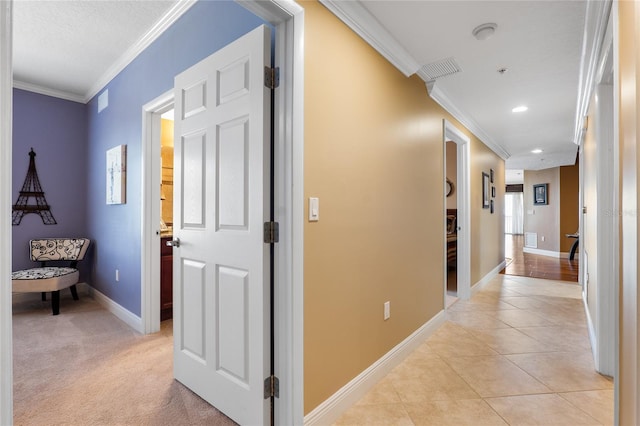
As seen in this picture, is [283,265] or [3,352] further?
[283,265]

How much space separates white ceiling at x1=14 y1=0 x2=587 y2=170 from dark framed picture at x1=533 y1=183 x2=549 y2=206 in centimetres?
534

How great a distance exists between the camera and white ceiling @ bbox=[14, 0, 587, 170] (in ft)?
6.48

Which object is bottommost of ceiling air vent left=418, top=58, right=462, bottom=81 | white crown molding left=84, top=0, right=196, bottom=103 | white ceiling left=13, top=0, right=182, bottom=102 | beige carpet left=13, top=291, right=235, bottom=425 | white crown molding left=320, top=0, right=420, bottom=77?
beige carpet left=13, top=291, right=235, bottom=425

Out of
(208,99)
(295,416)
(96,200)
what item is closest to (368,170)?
(208,99)

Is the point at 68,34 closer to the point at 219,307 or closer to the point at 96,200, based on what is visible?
the point at 96,200

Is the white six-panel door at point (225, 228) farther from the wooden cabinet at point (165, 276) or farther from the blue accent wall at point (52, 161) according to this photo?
the blue accent wall at point (52, 161)

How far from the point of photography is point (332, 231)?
1.76 meters

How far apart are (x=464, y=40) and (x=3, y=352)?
9.19 ft

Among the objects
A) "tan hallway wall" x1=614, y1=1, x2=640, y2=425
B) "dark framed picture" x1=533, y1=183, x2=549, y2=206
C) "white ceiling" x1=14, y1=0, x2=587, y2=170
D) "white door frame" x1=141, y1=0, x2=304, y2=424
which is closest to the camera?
"tan hallway wall" x1=614, y1=1, x2=640, y2=425

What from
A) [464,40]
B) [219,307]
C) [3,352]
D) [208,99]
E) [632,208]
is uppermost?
[464,40]

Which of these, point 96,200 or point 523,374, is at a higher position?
point 96,200

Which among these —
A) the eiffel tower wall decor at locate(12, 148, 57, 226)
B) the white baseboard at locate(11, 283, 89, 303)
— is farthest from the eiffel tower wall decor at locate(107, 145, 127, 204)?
the white baseboard at locate(11, 283, 89, 303)

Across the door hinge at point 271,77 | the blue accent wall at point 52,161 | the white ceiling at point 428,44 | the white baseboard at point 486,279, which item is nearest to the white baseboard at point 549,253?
the white baseboard at point 486,279

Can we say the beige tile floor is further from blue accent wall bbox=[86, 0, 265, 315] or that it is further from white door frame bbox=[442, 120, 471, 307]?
blue accent wall bbox=[86, 0, 265, 315]
